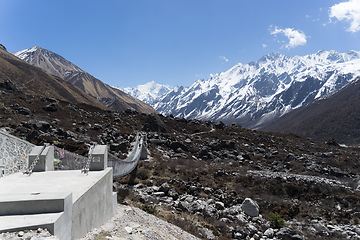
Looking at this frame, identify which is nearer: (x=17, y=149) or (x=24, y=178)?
(x=24, y=178)

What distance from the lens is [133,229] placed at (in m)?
8.32

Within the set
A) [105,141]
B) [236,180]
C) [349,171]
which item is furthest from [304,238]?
[105,141]

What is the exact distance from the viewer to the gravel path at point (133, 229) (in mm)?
7219

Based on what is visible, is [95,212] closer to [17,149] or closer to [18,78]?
[17,149]

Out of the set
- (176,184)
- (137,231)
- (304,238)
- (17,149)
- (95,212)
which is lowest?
(304,238)

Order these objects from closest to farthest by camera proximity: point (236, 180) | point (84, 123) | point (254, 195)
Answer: point (254, 195)
point (236, 180)
point (84, 123)

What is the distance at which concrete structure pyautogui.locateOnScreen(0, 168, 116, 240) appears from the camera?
15.4 feet

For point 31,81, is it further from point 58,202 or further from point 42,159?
point 58,202

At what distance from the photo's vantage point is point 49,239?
4098 millimetres

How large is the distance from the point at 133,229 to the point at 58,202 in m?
4.09

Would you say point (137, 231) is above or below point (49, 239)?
below

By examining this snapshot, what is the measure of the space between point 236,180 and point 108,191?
14.2 m

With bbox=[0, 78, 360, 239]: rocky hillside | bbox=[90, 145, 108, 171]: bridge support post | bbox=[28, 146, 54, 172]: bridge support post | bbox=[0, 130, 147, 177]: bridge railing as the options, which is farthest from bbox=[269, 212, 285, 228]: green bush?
bbox=[28, 146, 54, 172]: bridge support post

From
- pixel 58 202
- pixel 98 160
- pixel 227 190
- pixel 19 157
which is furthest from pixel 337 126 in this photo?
pixel 58 202
